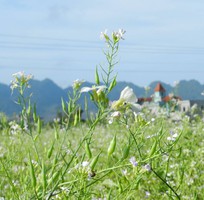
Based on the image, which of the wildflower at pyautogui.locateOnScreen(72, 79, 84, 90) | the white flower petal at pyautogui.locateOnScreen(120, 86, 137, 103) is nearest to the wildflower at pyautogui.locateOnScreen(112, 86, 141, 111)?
the white flower petal at pyautogui.locateOnScreen(120, 86, 137, 103)

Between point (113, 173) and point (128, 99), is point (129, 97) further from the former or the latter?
point (113, 173)

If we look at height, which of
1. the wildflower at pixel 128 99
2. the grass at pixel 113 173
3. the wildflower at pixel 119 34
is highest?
the wildflower at pixel 119 34

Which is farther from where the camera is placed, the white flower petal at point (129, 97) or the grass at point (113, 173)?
the grass at point (113, 173)

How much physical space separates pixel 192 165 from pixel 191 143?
4.00 ft

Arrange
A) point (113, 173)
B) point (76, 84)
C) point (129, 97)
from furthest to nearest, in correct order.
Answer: point (113, 173) < point (76, 84) < point (129, 97)

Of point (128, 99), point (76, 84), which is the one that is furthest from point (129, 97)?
point (76, 84)

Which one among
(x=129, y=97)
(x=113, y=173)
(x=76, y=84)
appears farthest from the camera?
(x=113, y=173)

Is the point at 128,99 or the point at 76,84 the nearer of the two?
the point at 128,99

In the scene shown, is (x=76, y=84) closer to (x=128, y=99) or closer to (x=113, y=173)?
(x=128, y=99)

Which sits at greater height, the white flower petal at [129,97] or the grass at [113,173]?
the white flower petal at [129,97]

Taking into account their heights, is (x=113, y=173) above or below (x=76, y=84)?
below

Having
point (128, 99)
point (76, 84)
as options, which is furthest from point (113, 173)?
point (128, 99)

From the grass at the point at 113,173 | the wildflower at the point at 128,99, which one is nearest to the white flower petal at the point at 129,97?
the wildflower at the point at 128,99

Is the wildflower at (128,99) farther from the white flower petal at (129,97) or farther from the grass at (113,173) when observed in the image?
the grass at (113,173)
